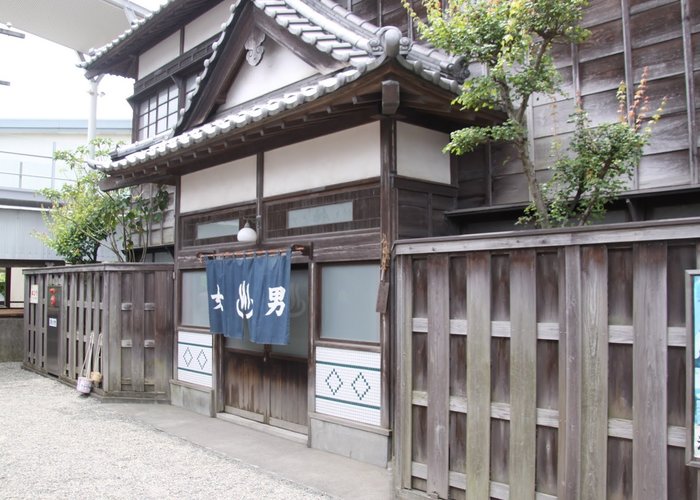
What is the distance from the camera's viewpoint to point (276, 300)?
7.74m

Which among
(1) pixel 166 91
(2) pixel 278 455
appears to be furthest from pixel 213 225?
(1) pixel 166 91

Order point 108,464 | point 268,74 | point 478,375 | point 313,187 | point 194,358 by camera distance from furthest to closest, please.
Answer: point 194,358 < point 268,74 < point 313,187 < point 108,464 < point 478,375

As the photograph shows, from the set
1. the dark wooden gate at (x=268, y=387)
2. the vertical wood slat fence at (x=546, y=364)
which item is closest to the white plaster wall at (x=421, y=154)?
the vertical wood slat fence at (x=546, y=364)

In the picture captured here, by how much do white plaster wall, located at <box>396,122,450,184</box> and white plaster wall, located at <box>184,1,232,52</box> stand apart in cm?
678

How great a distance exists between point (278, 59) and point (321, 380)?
4.89m

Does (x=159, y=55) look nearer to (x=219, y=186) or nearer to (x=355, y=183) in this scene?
(x=219, y=186)

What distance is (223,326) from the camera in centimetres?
893

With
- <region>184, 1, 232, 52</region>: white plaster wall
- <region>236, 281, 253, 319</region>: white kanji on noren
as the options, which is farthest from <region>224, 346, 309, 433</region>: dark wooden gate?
<region>184, 1, 232, 52</region>: white plaster wall

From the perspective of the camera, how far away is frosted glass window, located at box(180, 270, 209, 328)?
10.2m

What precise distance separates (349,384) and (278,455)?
137cm

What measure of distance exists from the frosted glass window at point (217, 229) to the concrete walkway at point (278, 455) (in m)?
3.10

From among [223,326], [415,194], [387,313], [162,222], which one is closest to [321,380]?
[387,313]

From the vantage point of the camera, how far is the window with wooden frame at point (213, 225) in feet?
30.1

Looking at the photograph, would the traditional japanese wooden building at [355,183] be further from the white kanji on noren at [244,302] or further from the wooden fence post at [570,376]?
the white kanji on noren at [244,302]
